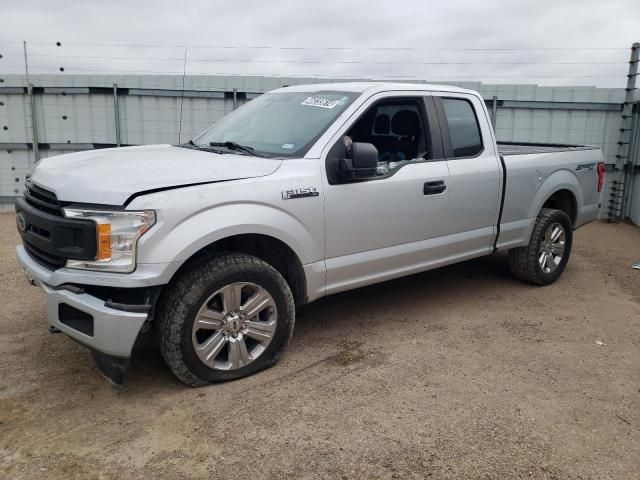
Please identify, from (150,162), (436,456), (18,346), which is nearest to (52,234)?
(150,162)

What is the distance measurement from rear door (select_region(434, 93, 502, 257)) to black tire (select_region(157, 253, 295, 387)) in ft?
5.96

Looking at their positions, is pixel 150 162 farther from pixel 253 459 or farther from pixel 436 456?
pixel 436 456

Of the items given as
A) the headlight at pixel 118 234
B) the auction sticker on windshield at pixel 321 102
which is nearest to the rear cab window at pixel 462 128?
the auction sticker on windshield at pixel 321 102

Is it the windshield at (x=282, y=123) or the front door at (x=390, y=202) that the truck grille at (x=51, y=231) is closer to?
the windshield at (x=282, y=123)

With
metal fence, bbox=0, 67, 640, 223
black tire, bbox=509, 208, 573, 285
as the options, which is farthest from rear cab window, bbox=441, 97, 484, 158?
metal fence, bbox=0, 67, 640, 223

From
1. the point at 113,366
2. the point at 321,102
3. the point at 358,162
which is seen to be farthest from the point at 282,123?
the point at 113,366

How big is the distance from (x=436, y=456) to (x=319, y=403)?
79 centimetres

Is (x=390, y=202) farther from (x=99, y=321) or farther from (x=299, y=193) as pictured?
(x=99, y=321)

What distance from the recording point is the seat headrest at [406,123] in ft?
15.2

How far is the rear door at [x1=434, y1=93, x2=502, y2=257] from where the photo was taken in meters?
4.67

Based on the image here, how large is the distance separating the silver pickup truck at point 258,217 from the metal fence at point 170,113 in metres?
5.44

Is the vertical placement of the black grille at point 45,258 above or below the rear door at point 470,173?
below

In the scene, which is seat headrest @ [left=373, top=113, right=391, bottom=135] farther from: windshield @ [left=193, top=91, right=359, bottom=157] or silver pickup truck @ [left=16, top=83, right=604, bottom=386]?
windshield @ [left=193, top=91, right=359, bottom=157]

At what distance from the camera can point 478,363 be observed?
13.0ft
